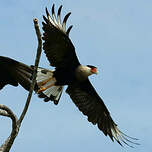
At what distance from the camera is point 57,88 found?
28.5 feet

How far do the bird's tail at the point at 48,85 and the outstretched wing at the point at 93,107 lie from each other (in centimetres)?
A: 50

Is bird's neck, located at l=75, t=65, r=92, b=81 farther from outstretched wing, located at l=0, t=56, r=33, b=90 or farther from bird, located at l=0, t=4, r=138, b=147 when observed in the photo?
outstretched wing, located at l=0, t=56, r=33, b=90

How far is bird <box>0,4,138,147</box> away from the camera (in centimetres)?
728

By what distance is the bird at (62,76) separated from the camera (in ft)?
23.9

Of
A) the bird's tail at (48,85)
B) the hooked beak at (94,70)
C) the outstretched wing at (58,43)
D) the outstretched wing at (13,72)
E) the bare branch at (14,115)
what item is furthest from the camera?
the hooked beak at (94,70)

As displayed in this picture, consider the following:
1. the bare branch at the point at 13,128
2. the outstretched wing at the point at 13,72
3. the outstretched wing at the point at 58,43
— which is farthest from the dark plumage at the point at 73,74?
the bare branch at the point at 13,128

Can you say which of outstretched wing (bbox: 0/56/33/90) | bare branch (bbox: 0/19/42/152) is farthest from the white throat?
bare branch (bbox: 0/19/42/152)

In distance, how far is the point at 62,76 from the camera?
27.7ft

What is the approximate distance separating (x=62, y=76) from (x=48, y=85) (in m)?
0.30

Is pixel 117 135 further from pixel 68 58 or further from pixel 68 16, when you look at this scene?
pixel 68 16

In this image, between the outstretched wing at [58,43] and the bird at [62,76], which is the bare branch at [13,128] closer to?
the bird at [62,76]

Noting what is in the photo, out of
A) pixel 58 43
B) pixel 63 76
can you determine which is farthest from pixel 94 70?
pixel 58 43

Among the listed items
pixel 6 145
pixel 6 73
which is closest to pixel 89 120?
pixel 6 73

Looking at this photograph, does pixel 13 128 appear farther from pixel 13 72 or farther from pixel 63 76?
pixel 63 76
